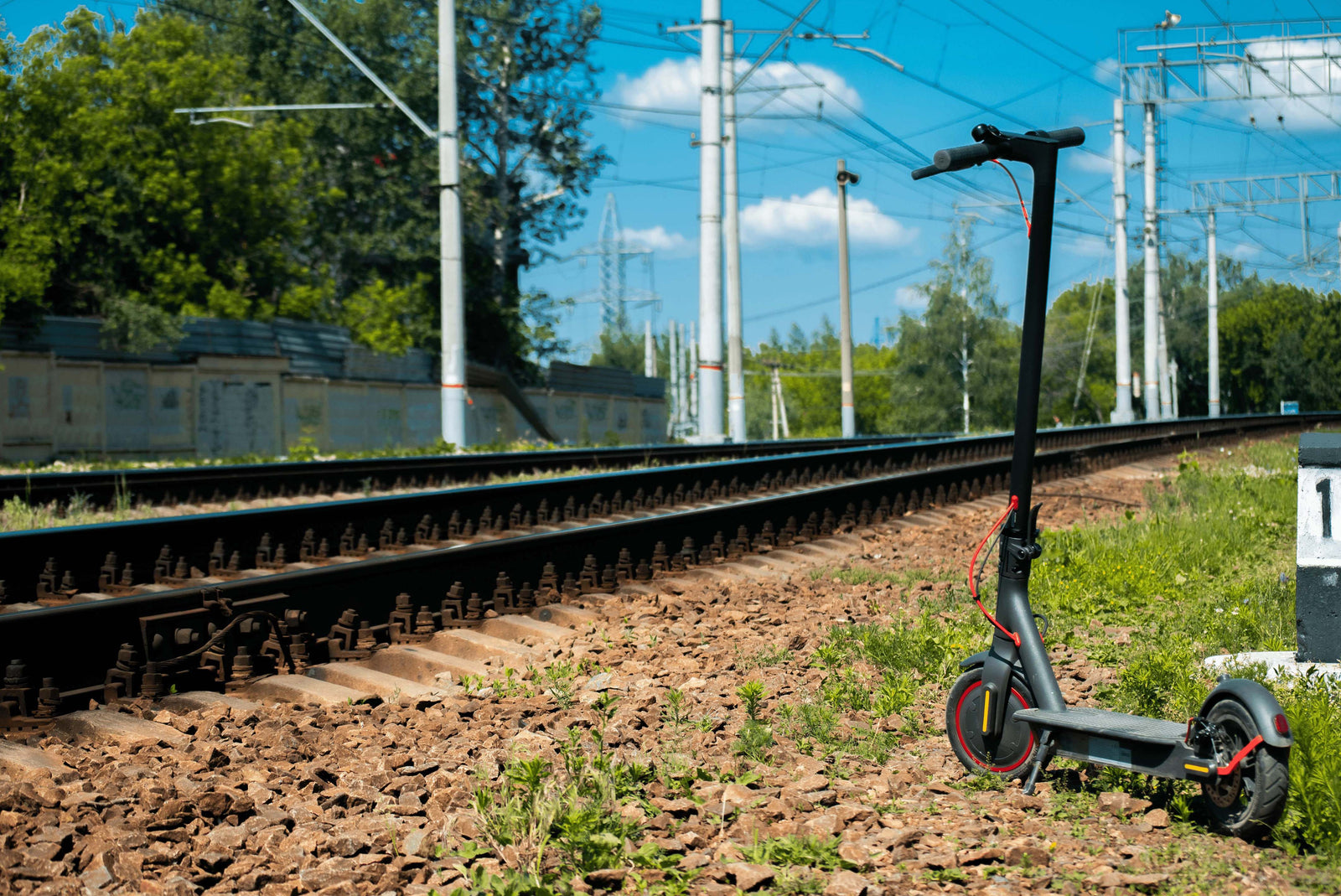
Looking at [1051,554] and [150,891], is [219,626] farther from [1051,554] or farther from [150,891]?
[1051,554]

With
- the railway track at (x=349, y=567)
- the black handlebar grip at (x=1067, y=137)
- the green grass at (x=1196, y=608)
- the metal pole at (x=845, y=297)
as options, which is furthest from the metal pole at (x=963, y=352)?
the black handlebar grip at (x=1067, y=137)

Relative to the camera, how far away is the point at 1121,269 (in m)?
41.6

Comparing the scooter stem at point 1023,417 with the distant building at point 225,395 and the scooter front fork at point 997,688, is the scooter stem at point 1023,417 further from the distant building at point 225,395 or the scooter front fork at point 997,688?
the distant building at point 225,395

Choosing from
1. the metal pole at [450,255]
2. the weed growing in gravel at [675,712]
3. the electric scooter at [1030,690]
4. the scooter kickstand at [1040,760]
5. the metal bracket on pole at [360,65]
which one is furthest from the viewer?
the metal pole at [450,255]

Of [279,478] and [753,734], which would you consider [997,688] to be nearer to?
[753,734]

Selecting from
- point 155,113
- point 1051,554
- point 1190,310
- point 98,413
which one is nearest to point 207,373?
point 98,413

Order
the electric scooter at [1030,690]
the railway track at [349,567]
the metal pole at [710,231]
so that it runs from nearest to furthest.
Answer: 1. the electric scooter at [1030,690]
2. the railway track at [349,567]
3. the metal pole at [710,231]

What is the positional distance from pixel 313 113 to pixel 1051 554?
154 ft

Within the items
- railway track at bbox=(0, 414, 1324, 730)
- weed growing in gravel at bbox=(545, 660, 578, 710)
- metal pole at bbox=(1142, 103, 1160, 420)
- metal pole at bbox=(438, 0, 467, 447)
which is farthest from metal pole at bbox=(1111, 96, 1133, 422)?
weed growing in gravel at bbox=(545, 660, 578, 710)

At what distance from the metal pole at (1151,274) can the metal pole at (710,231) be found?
77.7 ft

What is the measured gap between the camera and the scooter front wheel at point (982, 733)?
155 inches

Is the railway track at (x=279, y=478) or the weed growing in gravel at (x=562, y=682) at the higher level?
the railway track at (x=279, y=478)

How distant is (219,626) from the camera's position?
5.22 m

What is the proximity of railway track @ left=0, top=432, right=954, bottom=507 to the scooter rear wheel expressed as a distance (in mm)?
9679
